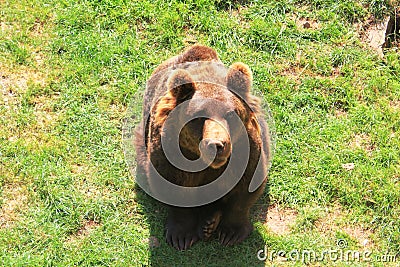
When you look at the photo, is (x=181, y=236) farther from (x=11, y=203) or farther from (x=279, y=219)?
(x=11, y=203)

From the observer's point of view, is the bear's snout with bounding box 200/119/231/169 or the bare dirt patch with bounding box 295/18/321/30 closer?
the bear's snout with bounding box 200/119/231/169

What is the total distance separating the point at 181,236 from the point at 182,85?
4.57 feet

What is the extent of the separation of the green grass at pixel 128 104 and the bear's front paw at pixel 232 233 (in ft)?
0.25

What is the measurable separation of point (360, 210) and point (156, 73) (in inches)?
83.8

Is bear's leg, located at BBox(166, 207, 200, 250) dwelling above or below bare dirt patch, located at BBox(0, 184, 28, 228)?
above

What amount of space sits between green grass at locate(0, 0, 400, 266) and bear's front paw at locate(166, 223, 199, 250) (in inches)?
2.6


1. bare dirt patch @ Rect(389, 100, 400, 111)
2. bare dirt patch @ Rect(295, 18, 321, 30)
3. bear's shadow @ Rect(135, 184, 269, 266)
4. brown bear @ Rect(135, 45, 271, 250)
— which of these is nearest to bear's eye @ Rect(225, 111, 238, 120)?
brown bear @ Rect(135, 45, 271, 250)

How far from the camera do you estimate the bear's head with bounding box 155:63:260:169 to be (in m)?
4.21

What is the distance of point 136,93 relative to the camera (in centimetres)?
643

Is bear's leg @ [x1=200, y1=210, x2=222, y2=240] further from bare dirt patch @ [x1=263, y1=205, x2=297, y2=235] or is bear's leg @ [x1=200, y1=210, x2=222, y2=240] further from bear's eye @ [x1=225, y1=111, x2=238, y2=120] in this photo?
bear's eye @ [x1=225, y1=111, x2=238, y2=120]

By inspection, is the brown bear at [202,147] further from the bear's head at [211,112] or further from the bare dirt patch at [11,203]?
the bare dirt patch at [11,203]

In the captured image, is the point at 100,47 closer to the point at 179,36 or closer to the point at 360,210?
the point at 179,36

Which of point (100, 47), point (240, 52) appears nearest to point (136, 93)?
point (100, 47)

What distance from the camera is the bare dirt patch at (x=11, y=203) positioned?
212 inches
